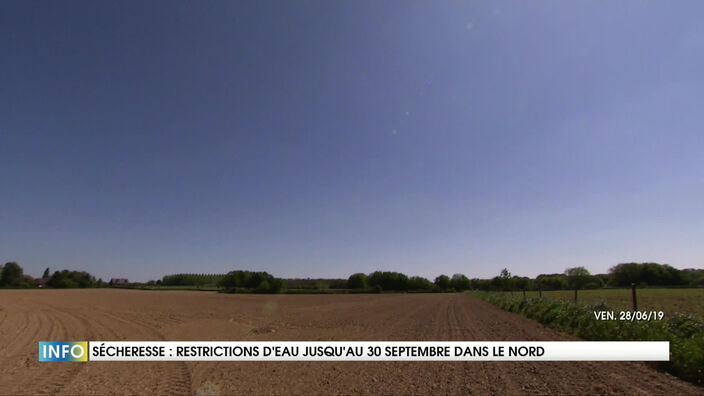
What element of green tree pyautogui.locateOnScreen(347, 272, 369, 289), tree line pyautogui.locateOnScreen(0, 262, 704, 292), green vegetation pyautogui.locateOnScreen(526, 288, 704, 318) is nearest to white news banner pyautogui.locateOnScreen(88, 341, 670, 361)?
green vegetation pyautogui.locateOnScreen(526, 288, 704, 318)

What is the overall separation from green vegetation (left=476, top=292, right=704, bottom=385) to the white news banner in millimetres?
452

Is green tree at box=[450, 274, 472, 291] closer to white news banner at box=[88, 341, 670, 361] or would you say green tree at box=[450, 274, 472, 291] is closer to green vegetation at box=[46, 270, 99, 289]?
green vegetation at box=[46, 270, 99, 289]

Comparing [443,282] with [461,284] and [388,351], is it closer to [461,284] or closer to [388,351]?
[461,284]

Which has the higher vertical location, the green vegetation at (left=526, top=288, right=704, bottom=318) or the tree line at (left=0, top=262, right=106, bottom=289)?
the green vegetation at (left=526, top=288, right=704, bottom=318)

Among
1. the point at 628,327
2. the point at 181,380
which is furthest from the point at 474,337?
the point at 181,380

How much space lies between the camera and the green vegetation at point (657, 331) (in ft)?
25.2

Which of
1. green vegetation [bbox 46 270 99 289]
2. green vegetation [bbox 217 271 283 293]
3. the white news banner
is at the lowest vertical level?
green vegetation [bbox 46 270 99 289]

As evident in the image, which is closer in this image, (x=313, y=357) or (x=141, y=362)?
(x=141, y=362)

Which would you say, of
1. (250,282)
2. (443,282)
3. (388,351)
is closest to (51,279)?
(250,282)

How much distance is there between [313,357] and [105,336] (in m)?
8.98

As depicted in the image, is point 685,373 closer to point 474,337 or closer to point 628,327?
point 628,327

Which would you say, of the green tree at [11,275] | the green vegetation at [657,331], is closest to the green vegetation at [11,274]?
the green tree at [11,275]

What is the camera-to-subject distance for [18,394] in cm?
681

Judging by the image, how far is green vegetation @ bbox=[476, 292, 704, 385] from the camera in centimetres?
769
